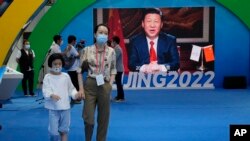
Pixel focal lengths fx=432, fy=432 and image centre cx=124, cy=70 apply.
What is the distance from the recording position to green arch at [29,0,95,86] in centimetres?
1261

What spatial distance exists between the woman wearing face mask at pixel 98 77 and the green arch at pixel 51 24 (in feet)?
25.0

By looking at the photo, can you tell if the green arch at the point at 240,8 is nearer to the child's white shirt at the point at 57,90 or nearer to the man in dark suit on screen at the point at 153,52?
the man in dark suit on screen at the point at 153,52

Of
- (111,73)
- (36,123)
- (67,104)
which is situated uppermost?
(111,73)

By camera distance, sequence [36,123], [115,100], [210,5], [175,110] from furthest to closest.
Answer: [210,5] → [115,100] → [175,110] → [36,123]

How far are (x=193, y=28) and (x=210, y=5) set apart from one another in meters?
0.83

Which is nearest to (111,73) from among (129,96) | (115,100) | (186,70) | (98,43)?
(98,43)

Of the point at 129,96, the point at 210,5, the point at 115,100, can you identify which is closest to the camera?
the point at 115,100

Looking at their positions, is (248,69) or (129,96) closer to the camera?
(129,96)

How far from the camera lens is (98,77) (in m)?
5.01

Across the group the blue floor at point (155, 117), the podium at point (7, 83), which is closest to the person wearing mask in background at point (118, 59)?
the blue floor at point (155, 117)

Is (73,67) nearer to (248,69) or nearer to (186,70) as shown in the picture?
(186,70)

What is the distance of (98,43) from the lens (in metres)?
5.09

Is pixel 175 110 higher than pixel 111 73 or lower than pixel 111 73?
lower

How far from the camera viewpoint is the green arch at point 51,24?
12609mm
